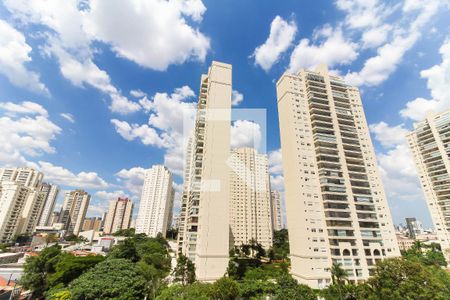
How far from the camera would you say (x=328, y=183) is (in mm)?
39469

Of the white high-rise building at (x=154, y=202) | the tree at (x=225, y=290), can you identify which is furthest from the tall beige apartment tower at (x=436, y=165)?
the white high-rise building at (x=154, y=202)

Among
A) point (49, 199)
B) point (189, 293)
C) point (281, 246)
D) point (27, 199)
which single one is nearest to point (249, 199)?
point (281, 246)

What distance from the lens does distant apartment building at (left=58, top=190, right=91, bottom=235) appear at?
12888 cm

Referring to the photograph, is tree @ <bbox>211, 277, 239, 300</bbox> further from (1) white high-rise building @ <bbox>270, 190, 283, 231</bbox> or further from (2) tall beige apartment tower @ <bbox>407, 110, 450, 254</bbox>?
(1) white high-rise building @ <bbox>270, 190, 283, 231</bbox>

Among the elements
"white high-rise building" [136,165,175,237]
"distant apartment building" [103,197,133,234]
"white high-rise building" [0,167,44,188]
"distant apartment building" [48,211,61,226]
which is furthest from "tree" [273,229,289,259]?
"distant apartment building" [48,211,61,226]

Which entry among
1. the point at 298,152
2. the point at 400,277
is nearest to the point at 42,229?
the point at 298,152

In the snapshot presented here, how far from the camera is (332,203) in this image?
38.4 metres

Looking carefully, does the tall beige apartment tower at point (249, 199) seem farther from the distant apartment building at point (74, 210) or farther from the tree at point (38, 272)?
the distant apartment building at point (74, 210)

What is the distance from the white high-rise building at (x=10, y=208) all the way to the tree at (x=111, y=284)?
3143 inches

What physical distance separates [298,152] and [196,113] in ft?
86.8

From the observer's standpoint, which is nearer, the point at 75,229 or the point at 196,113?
the point at 196,113

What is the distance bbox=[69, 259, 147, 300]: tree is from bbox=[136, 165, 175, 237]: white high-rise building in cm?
8746

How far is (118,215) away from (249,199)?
9934 centimetres

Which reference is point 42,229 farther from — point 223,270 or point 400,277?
point 400,277
